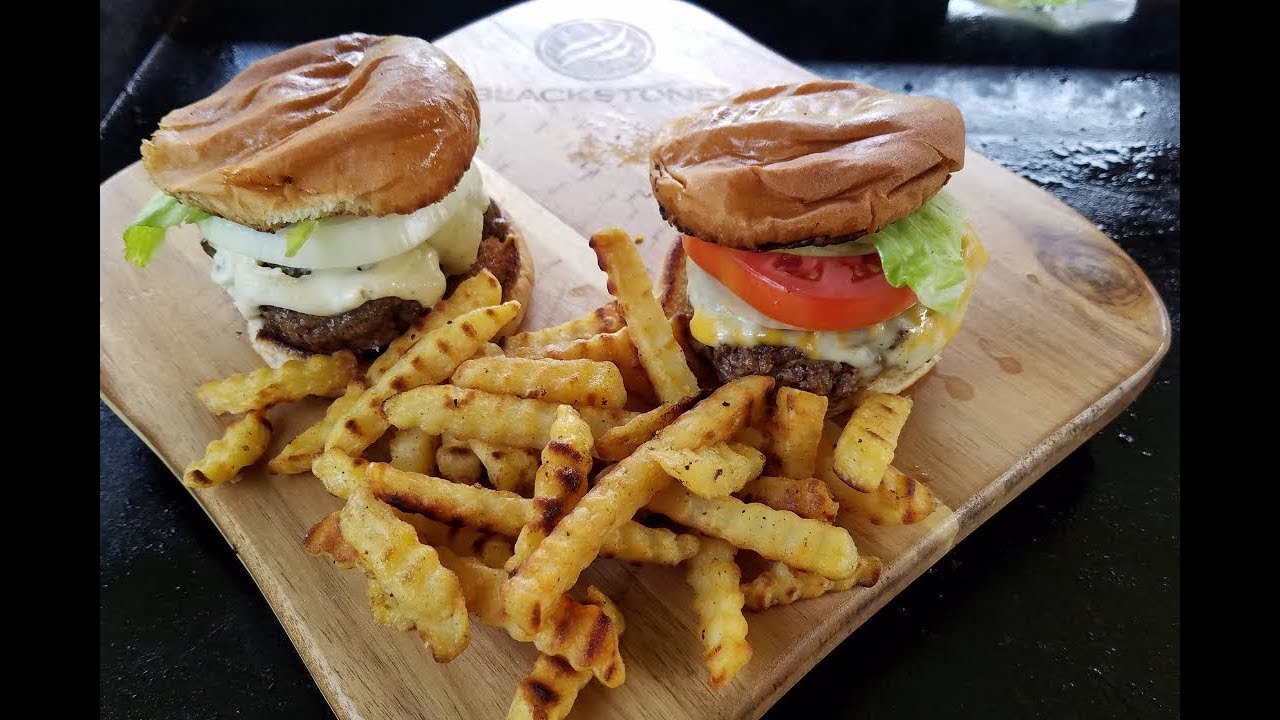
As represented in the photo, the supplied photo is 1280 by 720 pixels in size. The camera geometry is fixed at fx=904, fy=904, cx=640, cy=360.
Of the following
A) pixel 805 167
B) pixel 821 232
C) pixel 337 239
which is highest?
pixel 805 167

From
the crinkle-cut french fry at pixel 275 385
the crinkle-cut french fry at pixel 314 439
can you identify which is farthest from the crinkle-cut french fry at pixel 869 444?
the crinkle-cut french fry at pixel 275 385

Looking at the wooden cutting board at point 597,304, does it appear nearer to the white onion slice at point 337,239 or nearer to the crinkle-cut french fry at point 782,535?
the crinkle-cut french fry at point 782,535

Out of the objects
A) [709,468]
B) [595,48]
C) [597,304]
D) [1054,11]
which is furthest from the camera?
[1054,11]

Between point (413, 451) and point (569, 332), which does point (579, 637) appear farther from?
point (569, 332)

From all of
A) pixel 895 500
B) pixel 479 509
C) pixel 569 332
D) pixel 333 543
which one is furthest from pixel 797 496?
pixel 333 543

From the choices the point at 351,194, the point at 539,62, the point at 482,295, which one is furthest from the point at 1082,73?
the point at 351,194

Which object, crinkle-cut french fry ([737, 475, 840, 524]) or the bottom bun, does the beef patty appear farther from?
crinkle-cut french fry ([737, 475, 840, 524])
